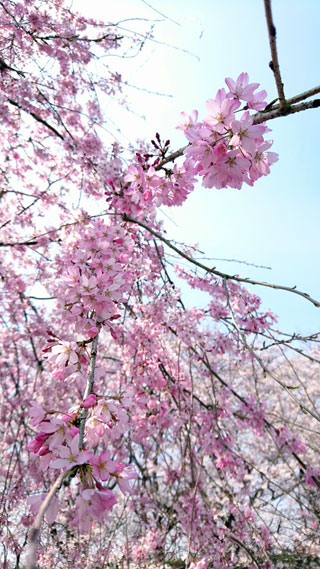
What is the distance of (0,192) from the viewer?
4781mm

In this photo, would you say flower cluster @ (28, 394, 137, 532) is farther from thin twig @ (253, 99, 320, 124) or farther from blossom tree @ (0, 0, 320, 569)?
thin twig @ (253, 99, 320, 124)

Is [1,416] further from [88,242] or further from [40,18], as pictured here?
[40,18]

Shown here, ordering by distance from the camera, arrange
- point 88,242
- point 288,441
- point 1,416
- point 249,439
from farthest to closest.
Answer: point 249,439 < point 1,416 < point 288,441 < point 88,242

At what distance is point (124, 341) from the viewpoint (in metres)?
4.29

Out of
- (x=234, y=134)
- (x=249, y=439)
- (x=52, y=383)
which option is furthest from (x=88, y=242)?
(x=249, y=439)

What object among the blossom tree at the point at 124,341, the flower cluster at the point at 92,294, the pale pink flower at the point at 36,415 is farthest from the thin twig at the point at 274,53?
the pale pink flower at the point at 36,415

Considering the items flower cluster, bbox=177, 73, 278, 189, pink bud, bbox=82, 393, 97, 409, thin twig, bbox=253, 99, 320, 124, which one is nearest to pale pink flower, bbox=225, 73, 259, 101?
flower cluster, bbox=177, 73, 278, 189

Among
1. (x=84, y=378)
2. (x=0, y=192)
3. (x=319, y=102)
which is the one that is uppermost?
(x=0, y=192)

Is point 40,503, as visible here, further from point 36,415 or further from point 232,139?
point 232,139

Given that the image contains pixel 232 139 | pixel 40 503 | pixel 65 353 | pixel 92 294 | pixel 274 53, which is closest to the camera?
pixel 274 53

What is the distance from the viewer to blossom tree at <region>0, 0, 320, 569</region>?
1.15 meters

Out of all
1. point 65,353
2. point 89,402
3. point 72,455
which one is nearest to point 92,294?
point 65,353

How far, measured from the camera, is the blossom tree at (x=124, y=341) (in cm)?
115

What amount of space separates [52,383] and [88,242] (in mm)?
4711
